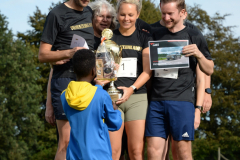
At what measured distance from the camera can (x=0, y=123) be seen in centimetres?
2272

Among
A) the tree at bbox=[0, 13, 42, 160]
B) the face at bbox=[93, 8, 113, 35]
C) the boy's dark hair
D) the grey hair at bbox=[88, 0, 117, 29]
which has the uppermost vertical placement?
the grey hair at bbox=[88, 0, 117, 29]

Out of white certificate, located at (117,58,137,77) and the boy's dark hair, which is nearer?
the boy's dark hair

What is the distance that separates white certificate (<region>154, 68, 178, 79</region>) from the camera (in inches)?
140

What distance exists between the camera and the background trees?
23344 millimetres

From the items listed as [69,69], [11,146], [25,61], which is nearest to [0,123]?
[11,146]

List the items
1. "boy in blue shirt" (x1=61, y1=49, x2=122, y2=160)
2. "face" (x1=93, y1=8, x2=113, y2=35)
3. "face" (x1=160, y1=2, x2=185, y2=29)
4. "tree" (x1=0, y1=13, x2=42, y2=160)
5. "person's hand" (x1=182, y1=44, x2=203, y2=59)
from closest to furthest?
"boy in blue shirt" (x1=61, y1=49, x2=122, y2=160) < "person's hand" (x1=182, y1=44, x2=203, y2=59) < "face" (x1=160, y1=2, x2=185, y2=29) < "face" (x1=93, y1=8, x2=113, y2=35) < "tree" (x1=0, y1=13, x2=42, y2=160)

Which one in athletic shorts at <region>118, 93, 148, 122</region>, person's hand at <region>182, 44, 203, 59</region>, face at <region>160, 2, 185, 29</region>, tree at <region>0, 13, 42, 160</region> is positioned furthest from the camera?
tree at <region>0, 13, 42, 160</region>

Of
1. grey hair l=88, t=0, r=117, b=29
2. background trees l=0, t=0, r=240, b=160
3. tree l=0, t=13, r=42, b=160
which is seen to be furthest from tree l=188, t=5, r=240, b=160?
grey hair l=88, t=0, r=117, b=29

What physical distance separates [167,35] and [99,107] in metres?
1.28

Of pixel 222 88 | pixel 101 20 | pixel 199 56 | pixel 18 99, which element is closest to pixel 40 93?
pixel 18 99

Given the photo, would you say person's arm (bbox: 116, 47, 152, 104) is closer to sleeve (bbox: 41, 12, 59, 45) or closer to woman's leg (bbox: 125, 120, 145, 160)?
woman's leg (bbox: 125, 120, 145, 160)

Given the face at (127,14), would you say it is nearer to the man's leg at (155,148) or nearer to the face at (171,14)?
the face at (171,14)

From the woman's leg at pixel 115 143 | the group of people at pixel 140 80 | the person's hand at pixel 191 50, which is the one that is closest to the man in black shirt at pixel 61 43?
the group of people at pixel 140 80

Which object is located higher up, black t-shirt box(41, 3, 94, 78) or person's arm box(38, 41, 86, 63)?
black t-shirt box(41, 3, 94, 78)
